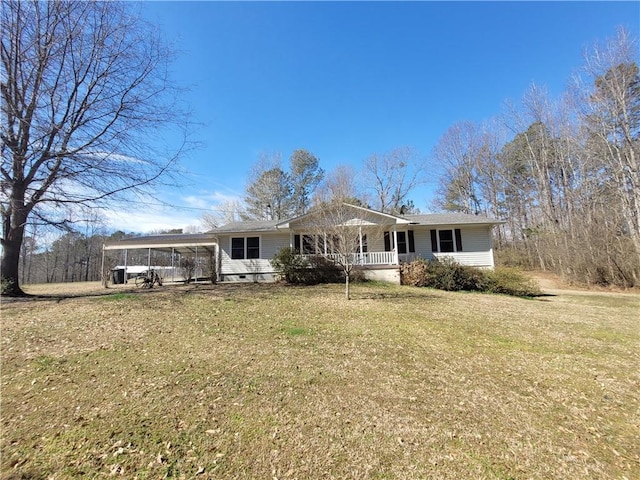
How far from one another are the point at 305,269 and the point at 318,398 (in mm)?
11495

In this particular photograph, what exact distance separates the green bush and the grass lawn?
7.38m

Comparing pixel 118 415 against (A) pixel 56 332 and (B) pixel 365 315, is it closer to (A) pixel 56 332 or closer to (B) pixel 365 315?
(A) pixel 56 332

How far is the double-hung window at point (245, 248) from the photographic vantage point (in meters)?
17.4

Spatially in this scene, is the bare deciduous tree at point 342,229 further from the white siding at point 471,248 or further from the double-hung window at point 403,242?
the white siding at point 471,248

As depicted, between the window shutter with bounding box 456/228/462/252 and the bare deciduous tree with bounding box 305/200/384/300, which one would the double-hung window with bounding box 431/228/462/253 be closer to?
the window shutter with bounding box 456/228/462/252

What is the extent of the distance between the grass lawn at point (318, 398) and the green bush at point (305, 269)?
7.38 metres

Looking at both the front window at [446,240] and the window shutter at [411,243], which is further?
the window shutter at [411,243]

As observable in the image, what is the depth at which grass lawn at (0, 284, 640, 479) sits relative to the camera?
8.86ft

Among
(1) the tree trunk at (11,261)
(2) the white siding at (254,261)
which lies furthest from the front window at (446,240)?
(1) the tree trunk at (11,261)

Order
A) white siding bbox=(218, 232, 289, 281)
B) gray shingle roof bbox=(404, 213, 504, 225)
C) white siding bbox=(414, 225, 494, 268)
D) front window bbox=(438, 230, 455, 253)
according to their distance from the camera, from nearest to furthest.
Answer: gray shingle roof bbox=(404, 213, 504, 225)
white siding bbox=(218, 232, 289, 281)
white siding bbox=(414, 225, 494, 268)
front window bbox=(438, 230, 455, 253)

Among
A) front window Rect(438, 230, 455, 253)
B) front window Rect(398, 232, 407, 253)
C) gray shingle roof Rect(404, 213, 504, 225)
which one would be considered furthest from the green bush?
front window Rect(438, 230, 455, 253)

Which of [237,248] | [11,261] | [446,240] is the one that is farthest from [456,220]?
[11,261]

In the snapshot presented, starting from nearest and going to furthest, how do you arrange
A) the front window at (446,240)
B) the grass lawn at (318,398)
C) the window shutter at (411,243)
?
the grass lawn at (318,398), the front window at (446,240), the window shutter at (411,243)

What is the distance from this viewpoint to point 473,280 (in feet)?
45.1
